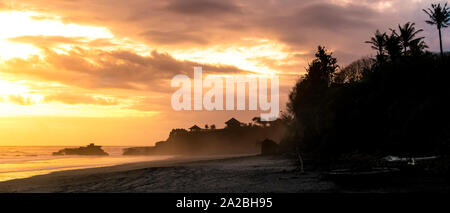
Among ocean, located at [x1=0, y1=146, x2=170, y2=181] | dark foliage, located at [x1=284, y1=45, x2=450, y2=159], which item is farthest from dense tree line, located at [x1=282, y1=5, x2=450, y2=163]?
ocean, located at [x1=0, y1=146, x2=170, y2=181]

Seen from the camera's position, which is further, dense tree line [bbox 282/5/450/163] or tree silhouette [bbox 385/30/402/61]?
tree silhouette [bbox 385/30/402/61]

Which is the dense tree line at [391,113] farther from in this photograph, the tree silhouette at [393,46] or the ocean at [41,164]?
the ocean at [41,164]

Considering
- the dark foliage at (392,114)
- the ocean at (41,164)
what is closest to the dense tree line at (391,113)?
the dark foliage at (392,114)

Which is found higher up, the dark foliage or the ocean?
the dark foliage

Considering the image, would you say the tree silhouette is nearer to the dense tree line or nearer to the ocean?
the dense tree line

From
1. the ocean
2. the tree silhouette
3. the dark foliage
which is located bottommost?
the ocean

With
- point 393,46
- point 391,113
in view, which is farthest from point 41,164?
point 393,46

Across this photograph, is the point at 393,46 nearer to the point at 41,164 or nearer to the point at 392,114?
the point at 392,114

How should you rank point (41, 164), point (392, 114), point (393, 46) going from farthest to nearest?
point (393, 46) → point (41, 164) → point (392, 114)

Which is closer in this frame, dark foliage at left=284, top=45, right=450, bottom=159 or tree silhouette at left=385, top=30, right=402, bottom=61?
dark foliage at left=284, top=45, right=450, bottom=159

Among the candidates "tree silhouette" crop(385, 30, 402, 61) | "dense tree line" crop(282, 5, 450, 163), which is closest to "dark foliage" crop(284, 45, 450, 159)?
"dense tree line" crop(282, 5, 450, 163)

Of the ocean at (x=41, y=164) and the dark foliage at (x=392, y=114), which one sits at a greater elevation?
the dark foliage at (x=392, y=114)
